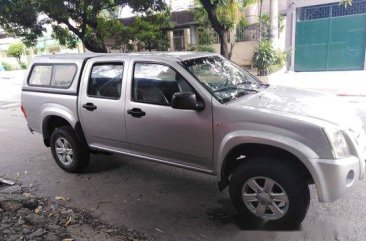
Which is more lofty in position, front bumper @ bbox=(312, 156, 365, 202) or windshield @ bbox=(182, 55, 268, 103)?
windshield @ bbox=(182, 55, 268, 103)

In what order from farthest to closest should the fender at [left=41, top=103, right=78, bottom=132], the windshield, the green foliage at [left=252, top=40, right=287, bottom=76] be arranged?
the green foliage at [left=252, top=40, right=287, bottom=76] → the fender at [left=41, top=103, right=78, bottom=132] → the windshield

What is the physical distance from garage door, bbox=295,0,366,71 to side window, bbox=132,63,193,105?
1256cm

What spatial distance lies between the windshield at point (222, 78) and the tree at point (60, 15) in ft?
25.0

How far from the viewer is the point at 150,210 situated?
3.95 m

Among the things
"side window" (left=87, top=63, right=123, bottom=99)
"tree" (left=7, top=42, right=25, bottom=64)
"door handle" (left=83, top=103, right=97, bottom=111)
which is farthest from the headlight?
"tree" (left=7, top=42, right=25, bottom=64)

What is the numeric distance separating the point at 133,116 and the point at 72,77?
4.45 feet

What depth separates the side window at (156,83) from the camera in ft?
12.8

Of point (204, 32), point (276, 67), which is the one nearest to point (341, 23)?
point (276, 67)

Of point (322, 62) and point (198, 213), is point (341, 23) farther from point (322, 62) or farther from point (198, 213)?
point (198, 213)

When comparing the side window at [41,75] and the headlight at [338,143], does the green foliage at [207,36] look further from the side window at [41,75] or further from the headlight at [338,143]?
the headlight at [338,143]

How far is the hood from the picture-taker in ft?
10.7

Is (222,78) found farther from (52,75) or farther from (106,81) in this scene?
(52,75)

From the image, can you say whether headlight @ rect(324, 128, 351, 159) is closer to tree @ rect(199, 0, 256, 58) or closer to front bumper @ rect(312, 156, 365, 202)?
front bumper @ rect(312, 156, 365, 202)

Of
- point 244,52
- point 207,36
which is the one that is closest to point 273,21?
point 244,52
